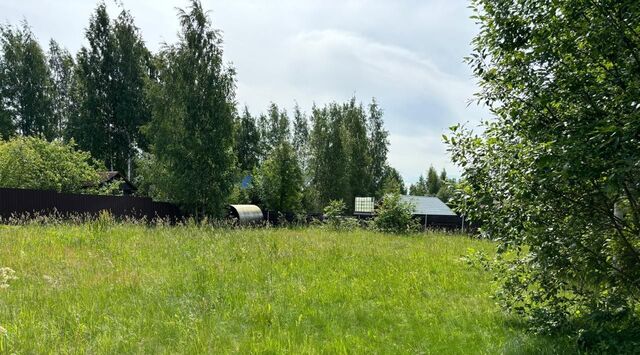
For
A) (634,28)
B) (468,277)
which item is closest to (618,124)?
(634,28)

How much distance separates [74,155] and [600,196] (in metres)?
24.0

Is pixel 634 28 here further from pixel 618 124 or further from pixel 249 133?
pixel 249 133

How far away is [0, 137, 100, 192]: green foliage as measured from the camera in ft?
63.2

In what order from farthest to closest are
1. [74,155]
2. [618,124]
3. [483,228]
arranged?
1. [74,155]
2. [483,228]
3. [618,124]

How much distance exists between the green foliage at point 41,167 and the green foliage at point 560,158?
21450 millimetres

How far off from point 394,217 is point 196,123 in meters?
11.5

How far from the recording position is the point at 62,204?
53.4 ft

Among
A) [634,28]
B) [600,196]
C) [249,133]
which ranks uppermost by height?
[249,133]

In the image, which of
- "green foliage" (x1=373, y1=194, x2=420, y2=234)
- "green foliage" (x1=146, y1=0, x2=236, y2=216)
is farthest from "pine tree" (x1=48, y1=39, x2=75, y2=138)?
"green foliage" (x1=373, y1=194, x2=420, y2=234)

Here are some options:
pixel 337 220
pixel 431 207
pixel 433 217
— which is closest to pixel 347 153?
pixel 431 207

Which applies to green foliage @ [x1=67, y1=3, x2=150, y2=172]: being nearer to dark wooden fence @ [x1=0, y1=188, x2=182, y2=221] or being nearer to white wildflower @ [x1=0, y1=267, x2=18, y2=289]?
dark wooden fence @ [x1=0, y1=188, x2=182, y2=221]

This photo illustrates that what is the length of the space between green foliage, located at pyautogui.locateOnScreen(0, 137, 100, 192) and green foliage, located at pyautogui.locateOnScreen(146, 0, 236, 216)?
432 centimetres

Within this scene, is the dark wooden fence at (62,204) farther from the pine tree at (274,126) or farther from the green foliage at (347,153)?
the pine tree at (274,126)

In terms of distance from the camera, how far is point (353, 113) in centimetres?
4000
